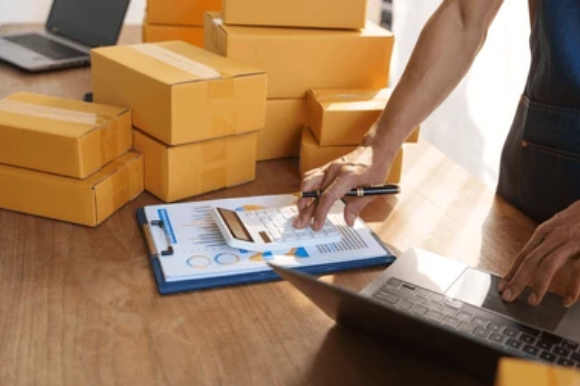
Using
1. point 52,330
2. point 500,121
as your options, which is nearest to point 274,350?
point 52,330

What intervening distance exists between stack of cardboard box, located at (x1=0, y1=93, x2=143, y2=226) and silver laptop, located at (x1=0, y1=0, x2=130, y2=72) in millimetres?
→ 725

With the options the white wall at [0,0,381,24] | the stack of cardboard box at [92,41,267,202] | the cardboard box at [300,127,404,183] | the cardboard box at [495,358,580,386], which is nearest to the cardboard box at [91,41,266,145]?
the stack of cardboard box at [92,41,267,202]

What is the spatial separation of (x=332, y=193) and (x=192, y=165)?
269mm

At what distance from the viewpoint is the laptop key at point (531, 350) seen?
79cm

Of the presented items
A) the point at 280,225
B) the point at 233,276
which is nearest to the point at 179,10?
the point at 280,225

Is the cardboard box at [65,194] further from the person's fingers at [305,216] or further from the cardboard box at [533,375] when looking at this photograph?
the cardboard box at [533,375]

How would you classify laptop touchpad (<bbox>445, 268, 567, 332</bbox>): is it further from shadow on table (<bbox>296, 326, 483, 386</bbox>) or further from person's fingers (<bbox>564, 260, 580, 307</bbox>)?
shadow on table (<bbox>296, 326, 483, 386</bbox>)

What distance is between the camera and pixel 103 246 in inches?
41.2

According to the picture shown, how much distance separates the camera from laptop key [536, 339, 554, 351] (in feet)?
2.61

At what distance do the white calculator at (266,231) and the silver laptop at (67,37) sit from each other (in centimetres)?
96

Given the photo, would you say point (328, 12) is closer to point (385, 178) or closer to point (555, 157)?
point (385, 178)

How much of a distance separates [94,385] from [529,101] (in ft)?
2.79

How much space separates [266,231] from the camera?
1.06m

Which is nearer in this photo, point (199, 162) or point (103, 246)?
point (103, 246)
